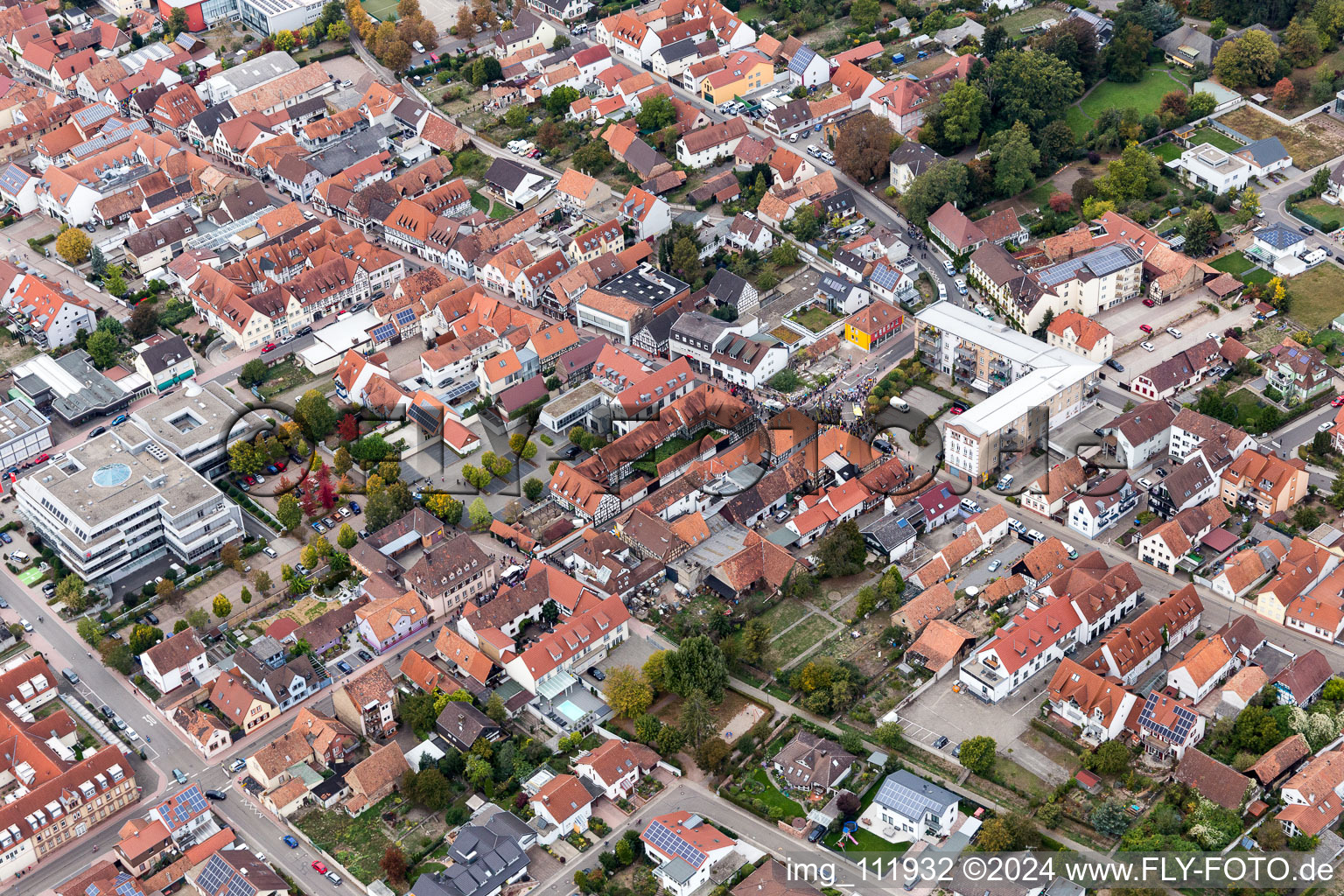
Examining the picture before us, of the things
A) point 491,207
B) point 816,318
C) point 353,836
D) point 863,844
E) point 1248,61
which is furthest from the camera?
point 1248,61

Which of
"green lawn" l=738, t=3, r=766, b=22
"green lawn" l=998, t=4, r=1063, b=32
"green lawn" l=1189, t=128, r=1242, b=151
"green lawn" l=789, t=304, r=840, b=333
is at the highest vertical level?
"green lawn" l=998, t=4, r=1063, b=32

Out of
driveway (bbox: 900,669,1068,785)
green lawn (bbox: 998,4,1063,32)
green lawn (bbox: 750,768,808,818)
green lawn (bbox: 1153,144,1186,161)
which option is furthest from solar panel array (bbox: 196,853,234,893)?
green lawn (bbox: 998,4,1063,32)

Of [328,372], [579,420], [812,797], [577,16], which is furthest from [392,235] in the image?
[812,797]

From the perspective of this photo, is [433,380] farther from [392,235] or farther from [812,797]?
[812,797]

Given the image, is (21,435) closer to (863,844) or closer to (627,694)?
(627,694)

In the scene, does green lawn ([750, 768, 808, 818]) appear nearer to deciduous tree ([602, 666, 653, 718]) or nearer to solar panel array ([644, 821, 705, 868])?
solar panel array ([644, 821, 705, 868])

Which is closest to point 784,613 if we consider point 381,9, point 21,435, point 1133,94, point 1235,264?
point 1235,264
